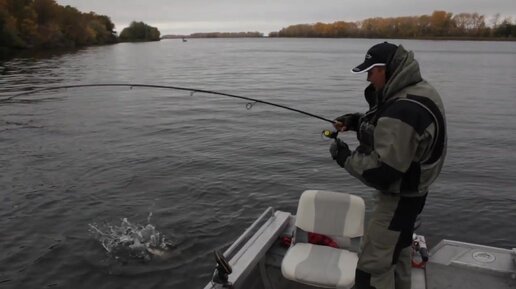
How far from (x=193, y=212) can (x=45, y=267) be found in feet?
9.64

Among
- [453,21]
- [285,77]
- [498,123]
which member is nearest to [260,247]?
[498,123]

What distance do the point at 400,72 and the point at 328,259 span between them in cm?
203

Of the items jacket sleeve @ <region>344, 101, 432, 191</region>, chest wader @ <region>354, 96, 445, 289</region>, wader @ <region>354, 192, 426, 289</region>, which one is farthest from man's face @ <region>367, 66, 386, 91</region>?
wader @ <region>354, 192, 426, 289</region>

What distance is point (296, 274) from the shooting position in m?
4.12

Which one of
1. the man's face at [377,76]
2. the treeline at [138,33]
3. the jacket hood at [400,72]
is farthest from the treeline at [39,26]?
the jacket hood at [400,72]

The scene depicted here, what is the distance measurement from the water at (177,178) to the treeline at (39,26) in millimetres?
54599

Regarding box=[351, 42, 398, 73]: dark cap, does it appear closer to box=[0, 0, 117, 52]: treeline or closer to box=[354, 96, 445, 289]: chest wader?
box=[354, 96, 445, 289]: chest wader

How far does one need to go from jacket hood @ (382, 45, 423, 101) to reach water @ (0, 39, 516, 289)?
183 inches

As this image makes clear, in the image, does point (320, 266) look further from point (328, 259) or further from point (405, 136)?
point (405, 136)

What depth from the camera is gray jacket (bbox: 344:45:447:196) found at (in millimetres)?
3074

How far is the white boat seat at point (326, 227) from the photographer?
424 centimetres

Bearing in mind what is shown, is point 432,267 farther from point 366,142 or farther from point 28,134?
point 28,134

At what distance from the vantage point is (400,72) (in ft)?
10.6

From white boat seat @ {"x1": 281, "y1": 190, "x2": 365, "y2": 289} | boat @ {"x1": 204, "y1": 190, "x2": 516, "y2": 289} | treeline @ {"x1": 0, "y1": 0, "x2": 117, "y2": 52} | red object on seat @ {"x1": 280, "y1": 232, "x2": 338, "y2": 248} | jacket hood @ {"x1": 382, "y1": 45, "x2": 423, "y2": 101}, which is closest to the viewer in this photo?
jacket hood @ {"x1": 382, "y1": 45, "x2": 423, "y2": 101}
